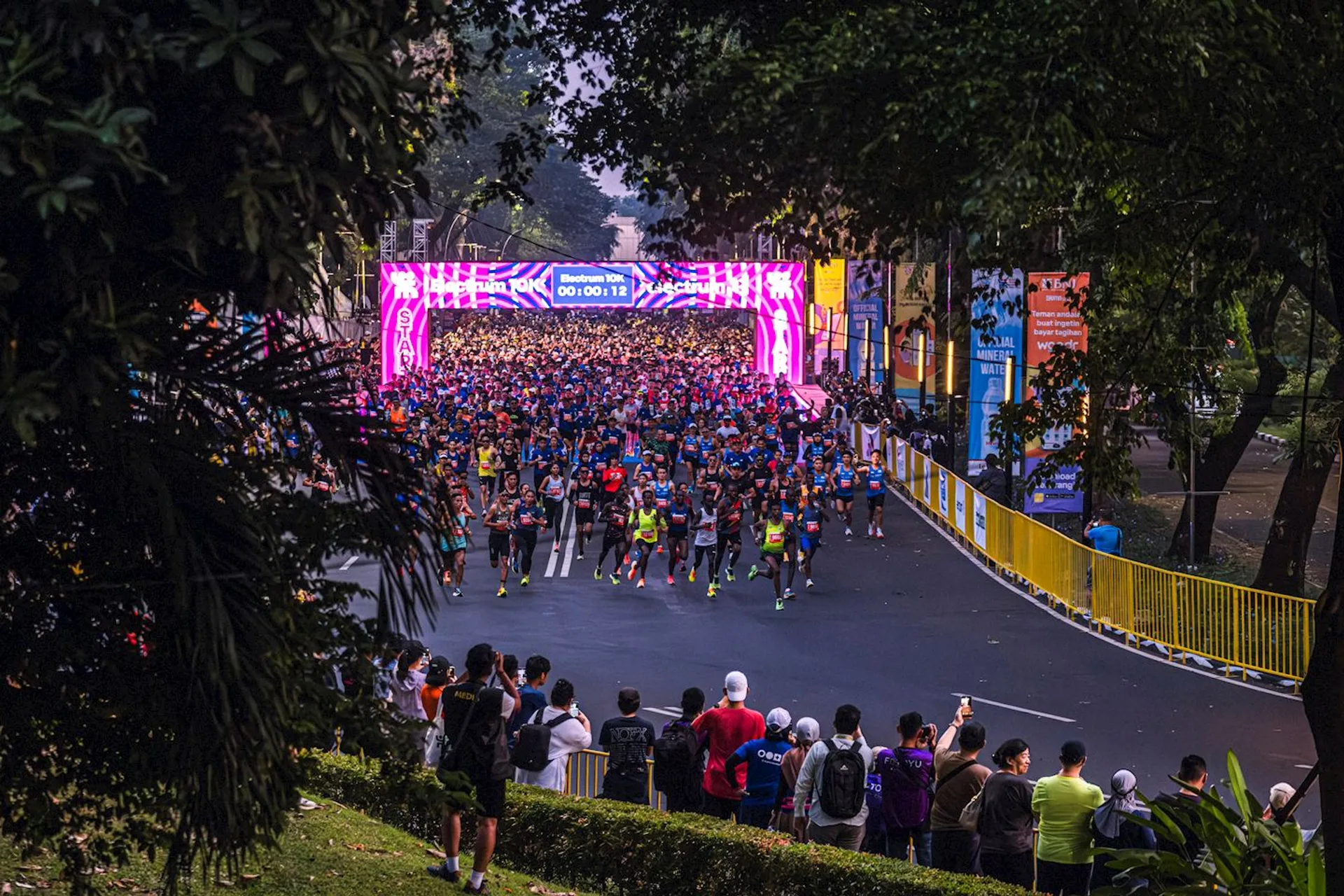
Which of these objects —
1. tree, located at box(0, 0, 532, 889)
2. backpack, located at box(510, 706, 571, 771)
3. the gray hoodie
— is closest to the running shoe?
backpack, located at box(510, 706, 571, 771)

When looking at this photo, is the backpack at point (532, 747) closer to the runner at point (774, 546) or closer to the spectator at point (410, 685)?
the spectator at point (410, 685)

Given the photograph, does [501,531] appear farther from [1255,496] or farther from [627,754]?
[1255,496]

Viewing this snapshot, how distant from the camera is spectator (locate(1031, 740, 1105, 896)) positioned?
9500 mm

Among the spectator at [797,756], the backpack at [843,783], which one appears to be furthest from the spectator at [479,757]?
the spectator at [797,756]

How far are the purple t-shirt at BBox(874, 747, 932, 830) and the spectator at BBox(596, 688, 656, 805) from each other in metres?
1.66

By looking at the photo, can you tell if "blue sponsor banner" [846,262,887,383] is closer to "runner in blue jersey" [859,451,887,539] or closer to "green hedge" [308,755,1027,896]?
"runner in blue jersey" [859,451,887,539]

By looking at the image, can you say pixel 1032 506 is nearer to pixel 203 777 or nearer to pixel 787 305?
pixel 203 777

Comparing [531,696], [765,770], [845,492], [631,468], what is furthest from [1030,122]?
[631,468]

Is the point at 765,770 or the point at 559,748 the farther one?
the point at 559,748

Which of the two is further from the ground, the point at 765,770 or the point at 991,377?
the point at 991,377

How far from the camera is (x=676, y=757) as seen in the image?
10734 millimetres

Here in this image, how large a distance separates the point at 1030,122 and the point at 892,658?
1172 centimetres

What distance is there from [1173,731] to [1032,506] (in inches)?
325

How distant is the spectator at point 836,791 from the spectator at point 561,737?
1564mm
